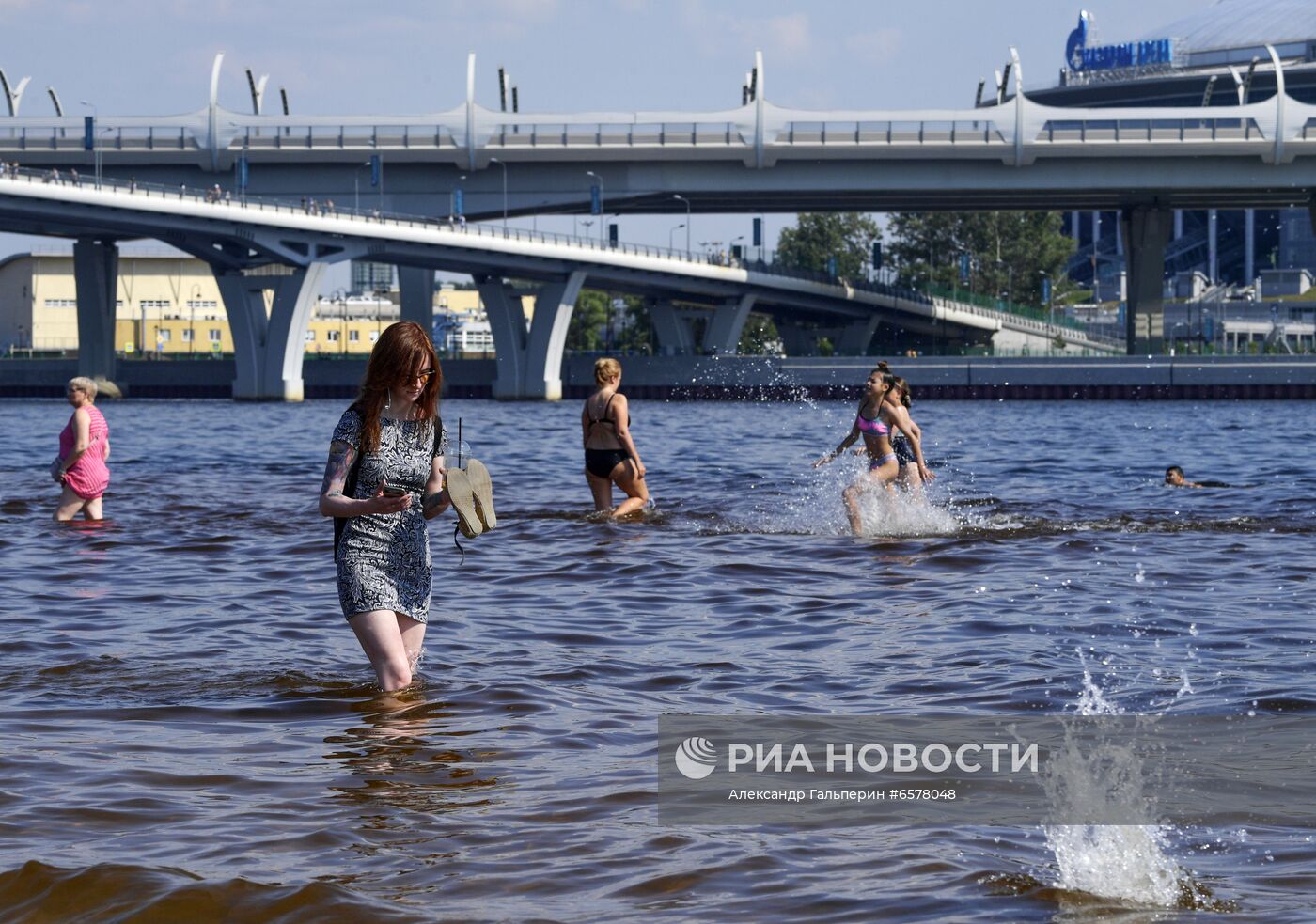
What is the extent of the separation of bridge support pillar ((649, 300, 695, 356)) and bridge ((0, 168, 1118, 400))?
0.34 feet

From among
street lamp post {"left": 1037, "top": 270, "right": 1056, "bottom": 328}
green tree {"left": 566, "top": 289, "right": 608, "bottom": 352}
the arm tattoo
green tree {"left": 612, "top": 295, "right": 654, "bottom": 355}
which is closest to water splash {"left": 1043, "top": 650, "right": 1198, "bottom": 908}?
the arm tattoo

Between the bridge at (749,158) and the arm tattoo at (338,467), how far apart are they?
8150 cm

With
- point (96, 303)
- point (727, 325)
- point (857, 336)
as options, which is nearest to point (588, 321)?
point (857, 336)

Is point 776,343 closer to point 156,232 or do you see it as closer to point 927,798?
point 156,232

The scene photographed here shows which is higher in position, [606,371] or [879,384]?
[606,371]

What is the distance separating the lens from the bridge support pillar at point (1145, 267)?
97.5 metres

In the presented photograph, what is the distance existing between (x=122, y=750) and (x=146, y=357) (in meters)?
103

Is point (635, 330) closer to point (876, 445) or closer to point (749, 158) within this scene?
point (749, 158)

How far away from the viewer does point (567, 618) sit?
12.4 m

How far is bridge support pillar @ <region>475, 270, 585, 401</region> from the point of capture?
9100 centimetres

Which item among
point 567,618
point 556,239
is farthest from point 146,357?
point 567,618

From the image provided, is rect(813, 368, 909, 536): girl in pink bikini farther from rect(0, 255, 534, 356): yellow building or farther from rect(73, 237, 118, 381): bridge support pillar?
rect(0, 255, 534, 356): yellow building

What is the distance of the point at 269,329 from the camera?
8762 cm

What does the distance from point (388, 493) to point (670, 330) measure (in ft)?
317
